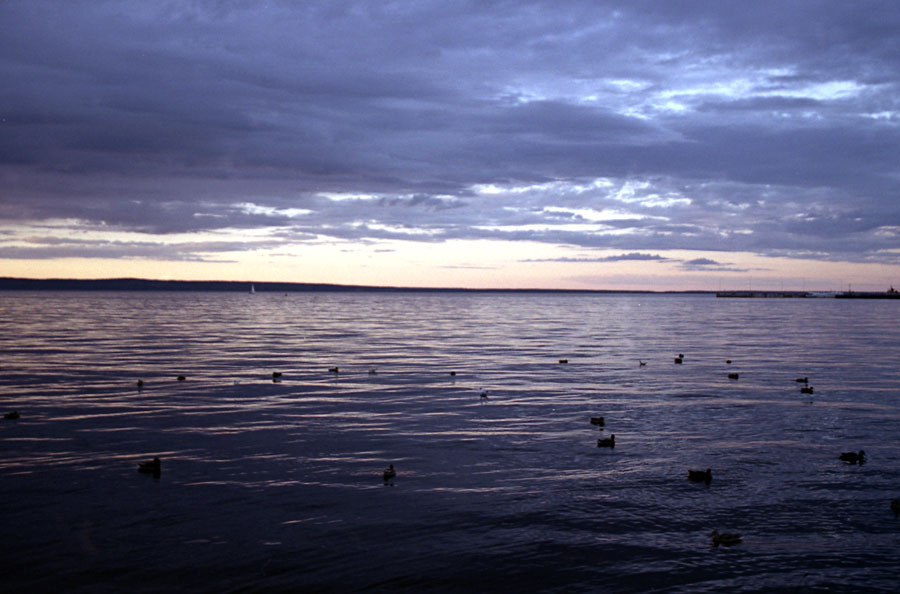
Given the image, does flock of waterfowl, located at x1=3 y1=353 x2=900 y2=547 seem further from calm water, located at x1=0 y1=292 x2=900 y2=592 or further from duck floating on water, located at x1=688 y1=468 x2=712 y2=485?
calm water, located at x1=0 y1=292 x2=900 y2=592

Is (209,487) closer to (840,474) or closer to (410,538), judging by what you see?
(410,538)

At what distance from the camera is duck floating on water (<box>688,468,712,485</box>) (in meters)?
16.3

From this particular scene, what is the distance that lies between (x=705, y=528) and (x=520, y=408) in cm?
1294

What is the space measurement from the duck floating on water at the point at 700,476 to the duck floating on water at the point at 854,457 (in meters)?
4.54

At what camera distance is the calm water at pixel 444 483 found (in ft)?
38.0

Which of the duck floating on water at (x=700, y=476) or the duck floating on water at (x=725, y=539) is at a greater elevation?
the duck floating on water at (x=700, y=476)

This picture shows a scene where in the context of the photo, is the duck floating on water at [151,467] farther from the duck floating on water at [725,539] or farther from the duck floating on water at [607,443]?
the duck floating on water at [725,539]

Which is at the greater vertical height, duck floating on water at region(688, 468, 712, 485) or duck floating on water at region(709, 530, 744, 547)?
duck floating on water at region(688, 468, 712, 485)

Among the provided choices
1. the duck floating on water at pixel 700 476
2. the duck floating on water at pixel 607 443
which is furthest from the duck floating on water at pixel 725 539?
the duck floating on water at pixel 607 443

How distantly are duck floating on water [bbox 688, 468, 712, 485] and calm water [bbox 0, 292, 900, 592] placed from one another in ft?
1.13

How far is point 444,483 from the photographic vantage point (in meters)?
16.3

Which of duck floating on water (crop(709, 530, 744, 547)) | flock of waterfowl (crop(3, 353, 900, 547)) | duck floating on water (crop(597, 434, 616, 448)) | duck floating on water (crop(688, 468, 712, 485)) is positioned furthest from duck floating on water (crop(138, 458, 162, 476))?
duck floating on water (crop(688, 468, 712, 485))

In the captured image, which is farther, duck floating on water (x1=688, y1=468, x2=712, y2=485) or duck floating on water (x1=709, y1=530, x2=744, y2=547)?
duck floating on water (x1=688, y1=468, x2=712, y2=485)

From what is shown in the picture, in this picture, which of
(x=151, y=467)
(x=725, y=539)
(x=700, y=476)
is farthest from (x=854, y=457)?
(x=151, y=467)
